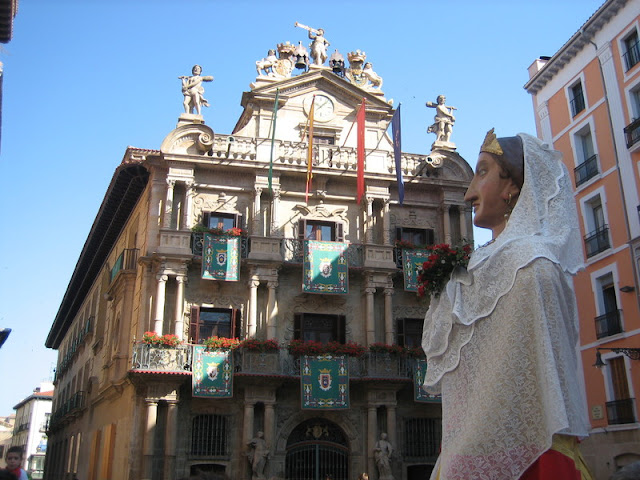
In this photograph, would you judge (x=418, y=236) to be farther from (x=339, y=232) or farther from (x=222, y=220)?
(x=222, y=220)

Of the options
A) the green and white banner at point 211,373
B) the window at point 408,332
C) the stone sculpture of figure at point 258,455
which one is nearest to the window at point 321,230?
the window at point 408,332

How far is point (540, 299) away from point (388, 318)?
20.5 meters

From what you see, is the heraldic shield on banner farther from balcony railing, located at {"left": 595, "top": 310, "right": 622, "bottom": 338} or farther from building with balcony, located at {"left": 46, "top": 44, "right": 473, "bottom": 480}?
balcony railing, located at {"left": 595, "top": 310, "right": 622, "bottom": 338}

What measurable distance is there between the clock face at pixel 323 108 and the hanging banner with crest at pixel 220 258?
21.2 ft

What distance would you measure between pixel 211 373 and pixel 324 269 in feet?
16.3

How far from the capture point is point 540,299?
3.62 m

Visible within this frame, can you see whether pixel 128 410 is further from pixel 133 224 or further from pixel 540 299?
pixel 540 299

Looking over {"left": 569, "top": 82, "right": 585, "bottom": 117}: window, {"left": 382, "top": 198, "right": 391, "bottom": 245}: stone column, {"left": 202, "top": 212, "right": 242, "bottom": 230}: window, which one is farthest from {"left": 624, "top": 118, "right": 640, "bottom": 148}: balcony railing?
{"left": 202, "top": 212, "right": 242, "bottom": 230}: window

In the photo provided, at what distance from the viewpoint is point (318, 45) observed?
91.1ft

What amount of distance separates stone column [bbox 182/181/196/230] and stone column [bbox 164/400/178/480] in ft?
19.0

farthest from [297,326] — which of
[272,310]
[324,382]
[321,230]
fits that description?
[321,230]

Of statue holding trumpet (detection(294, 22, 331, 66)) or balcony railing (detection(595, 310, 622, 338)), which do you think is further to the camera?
statue holding trumpet (detection(294, 22, 331, 66))

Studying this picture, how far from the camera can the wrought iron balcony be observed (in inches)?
831

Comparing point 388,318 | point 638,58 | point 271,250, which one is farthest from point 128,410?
point 638,58
